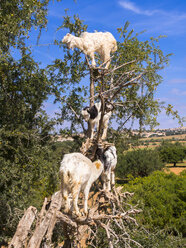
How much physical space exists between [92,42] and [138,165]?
30.0m

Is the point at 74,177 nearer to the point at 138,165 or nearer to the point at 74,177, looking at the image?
the point at 74,177

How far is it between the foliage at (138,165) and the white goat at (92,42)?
92.6ft

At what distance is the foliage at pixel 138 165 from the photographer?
33.7m

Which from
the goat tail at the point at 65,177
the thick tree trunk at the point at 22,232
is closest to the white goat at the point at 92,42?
the goat tail at the point at 65,177

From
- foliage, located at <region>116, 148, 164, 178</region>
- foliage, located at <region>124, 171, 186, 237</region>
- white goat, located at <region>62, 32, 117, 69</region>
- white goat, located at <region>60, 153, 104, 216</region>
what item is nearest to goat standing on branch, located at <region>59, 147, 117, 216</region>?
white goat, located at <region>60, 153, 104, 216</region>

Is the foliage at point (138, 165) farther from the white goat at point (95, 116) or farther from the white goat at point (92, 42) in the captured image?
the white goat at point (95, 116)

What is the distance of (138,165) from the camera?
3397 centimetres

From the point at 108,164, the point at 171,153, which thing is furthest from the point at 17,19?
the point at 171,153

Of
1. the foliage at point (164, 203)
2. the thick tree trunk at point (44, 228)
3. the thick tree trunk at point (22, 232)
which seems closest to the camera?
the thick tree trunk at point (44, 228)

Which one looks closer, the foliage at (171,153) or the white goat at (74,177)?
the white goat at (74,177)

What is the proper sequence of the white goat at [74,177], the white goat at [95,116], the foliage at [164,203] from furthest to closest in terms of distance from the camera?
the foliage at [164,203] → the white goat at [95,116] → the white goat at [74,177]

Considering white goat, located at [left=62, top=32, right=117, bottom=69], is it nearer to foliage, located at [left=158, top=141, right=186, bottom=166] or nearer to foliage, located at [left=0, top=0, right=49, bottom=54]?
foliage, located at [left=0, top=0, right=49, bottom=54]

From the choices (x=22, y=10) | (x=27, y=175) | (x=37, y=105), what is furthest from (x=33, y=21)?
(x=27, y=175)

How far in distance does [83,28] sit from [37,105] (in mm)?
3332
